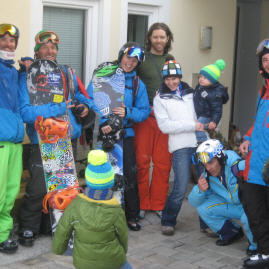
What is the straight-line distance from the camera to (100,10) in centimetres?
679

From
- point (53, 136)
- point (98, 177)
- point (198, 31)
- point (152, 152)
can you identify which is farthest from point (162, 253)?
point (198, 31)

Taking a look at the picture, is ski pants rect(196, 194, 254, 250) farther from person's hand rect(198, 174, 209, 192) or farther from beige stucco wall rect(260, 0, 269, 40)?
beige stucco wall rect(260, 0, 269, 40)

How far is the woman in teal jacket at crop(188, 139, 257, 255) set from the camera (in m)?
4.87

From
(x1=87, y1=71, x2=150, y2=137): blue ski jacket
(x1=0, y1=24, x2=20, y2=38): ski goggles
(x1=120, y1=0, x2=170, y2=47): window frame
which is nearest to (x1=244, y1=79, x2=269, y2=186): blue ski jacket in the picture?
(x1=87, y1=71, x2=150, y2=137): blue ski jacket

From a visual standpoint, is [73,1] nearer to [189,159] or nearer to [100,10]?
[100,10]

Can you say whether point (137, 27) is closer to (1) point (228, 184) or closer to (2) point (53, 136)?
(2) point (53, 136)

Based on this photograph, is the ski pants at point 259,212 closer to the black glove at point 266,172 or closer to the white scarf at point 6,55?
the black glove at point 266,172

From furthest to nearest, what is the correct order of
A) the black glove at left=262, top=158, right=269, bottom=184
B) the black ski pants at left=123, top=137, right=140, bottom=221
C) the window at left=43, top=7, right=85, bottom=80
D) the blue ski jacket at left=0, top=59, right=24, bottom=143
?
the window at left=43, top=7, right=85, bottom=80, the black ski pants at left=123, top=137, right=140, bottom=221, the blue ski jacket at left=0, top=59, right=24, bottom=143, the black glove at left=262, top=158, right=269, bottom=184

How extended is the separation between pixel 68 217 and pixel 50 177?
57.6 inches

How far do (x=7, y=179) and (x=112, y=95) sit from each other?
4.44 ft

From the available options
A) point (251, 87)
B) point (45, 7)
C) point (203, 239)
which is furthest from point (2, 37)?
point (251, 87)


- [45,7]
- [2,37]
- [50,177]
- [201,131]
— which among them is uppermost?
[45,7]

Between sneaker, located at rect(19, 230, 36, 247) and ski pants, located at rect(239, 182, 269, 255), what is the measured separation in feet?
6.52

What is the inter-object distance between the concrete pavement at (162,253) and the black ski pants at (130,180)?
22 cm
